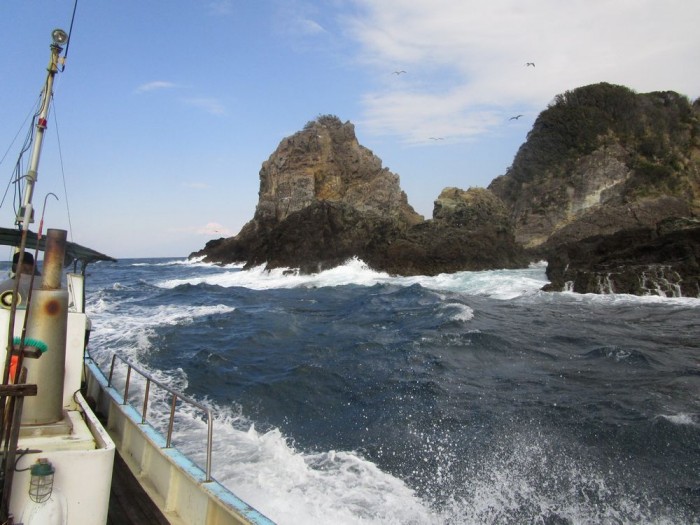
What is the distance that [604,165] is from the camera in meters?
49.2

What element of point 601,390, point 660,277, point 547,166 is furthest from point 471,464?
point 547,166

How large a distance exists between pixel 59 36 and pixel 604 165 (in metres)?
54.0

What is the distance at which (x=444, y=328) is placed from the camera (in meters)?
12.2

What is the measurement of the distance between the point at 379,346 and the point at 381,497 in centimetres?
597

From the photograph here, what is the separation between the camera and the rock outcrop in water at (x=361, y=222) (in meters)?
33.8

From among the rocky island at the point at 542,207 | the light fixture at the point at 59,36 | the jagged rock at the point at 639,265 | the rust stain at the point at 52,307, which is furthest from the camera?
the rocky island at the point at 542,207

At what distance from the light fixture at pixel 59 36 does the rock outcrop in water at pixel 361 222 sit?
97.5ft

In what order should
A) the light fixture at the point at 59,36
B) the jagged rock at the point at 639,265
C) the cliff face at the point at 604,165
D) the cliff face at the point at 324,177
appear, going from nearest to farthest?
1. the light fixture at the point at 59,36
2. the jagged rock at the point at 639,265
3. the cliff face at the point at 324,177
4. the cliff face at the point at 604,165

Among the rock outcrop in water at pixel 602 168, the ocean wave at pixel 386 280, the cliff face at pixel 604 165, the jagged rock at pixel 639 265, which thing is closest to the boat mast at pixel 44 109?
the ocean wave at pixel 386 280

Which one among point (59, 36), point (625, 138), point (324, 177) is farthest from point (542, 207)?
point (59, 36)

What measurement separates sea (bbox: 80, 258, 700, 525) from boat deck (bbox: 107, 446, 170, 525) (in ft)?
4.10

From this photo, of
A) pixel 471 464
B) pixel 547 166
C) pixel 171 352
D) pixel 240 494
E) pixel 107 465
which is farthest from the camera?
pixel 547 166

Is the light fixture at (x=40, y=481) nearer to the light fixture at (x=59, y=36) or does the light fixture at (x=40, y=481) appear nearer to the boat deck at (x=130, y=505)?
the boat deck at (x=130, y=505)

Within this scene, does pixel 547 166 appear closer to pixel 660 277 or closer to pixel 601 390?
pixel 660 277
